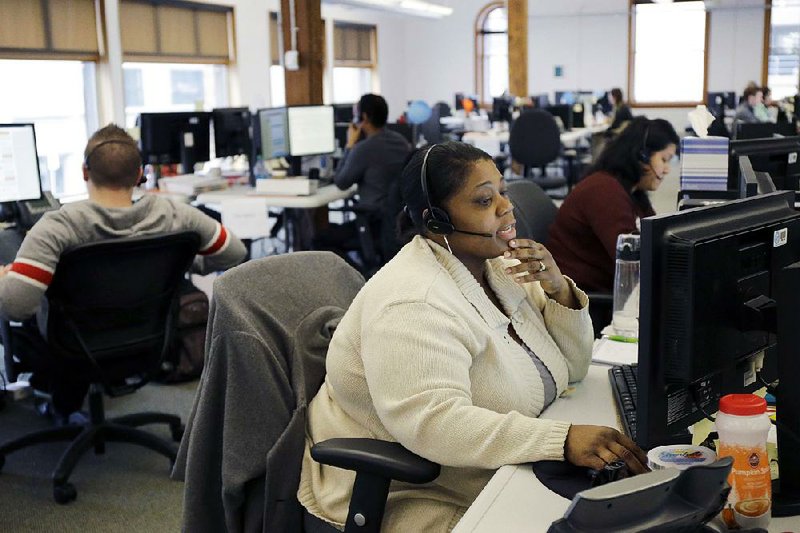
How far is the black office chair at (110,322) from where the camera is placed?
269 centimetres

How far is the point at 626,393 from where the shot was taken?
173cm

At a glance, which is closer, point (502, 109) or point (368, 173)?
point (368, 173)

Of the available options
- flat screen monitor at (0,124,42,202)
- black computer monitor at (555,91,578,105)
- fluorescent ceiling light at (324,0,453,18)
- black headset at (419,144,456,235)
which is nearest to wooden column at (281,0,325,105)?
flat screen monitor at (0,124,42,202)

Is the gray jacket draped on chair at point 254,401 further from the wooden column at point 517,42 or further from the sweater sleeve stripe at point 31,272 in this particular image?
the wooden column at point 517,42

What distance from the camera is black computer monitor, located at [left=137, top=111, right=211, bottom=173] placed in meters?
5.32

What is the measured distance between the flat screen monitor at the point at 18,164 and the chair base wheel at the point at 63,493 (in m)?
1.40

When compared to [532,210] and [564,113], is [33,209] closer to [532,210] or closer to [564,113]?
[532,210]

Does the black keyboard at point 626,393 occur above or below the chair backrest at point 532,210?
below

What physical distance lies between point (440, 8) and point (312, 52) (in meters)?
7.46

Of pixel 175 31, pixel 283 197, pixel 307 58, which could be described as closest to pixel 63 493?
pixel 283 197

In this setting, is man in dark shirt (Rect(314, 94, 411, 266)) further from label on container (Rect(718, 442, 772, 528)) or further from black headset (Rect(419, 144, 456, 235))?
label on container (Rect(718, 442, 772, 528))

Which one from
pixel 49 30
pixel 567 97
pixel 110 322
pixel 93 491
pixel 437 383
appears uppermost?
pixel 49 30

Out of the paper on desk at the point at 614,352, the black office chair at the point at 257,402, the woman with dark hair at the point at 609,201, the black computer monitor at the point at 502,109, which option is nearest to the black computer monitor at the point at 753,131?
the woman with dark hair at the point at 609,201

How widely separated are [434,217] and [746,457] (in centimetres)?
71
